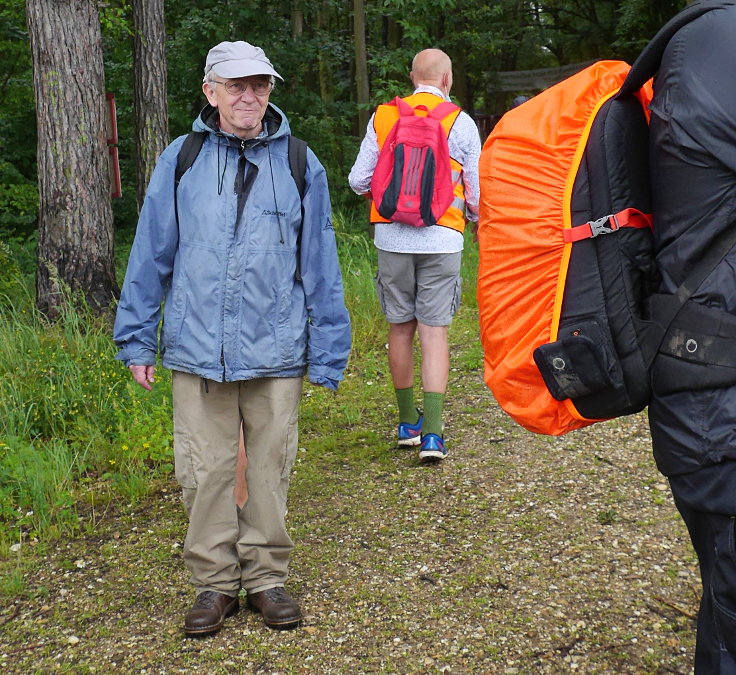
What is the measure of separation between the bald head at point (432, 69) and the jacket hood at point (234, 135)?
5.95ft

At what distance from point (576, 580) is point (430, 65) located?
2860 mm

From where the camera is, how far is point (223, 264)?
11.0ft

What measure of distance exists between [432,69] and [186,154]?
216 centimetres

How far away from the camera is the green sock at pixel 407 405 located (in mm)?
5443

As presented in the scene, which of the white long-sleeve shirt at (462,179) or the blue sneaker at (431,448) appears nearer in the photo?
the white long-sleeve shirt at (462,179)

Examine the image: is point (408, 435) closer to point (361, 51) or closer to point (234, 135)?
point (234, 135)

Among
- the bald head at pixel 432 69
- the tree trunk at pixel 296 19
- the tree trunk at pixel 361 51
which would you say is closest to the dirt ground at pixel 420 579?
the bald head at pixel 432 69

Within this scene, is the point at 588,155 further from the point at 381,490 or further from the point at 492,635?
the point at 381,490

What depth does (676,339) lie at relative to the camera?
216 cm

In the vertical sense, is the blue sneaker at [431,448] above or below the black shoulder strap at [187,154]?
below

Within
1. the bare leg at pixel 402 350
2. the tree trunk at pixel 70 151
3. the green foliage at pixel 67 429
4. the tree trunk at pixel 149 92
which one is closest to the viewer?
the green foliage at pixel 67 429

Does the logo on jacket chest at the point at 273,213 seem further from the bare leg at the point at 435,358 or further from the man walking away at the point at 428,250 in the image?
the bare leg at the point at 435,358

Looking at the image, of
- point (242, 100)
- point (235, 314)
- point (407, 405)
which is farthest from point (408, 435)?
point (242, 100)

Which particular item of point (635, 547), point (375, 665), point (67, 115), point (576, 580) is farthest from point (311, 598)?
point (67, 115)
